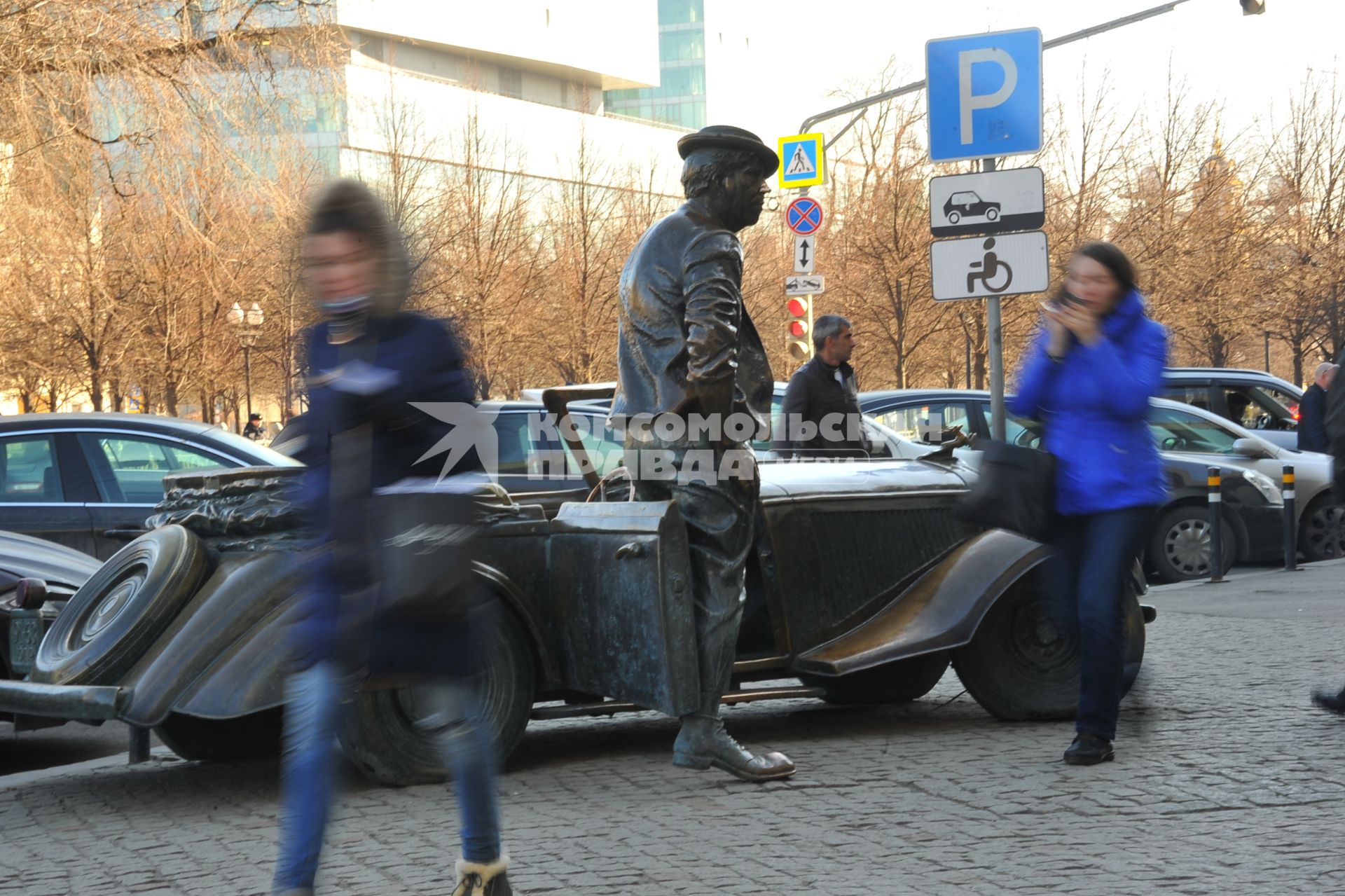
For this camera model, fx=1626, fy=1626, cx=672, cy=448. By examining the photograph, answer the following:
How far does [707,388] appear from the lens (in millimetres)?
5559

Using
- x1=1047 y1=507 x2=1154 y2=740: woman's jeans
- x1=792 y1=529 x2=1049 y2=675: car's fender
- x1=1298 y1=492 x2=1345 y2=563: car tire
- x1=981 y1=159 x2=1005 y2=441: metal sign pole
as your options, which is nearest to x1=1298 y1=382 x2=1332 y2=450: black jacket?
x1=1298 y1=492 x2=1345 y2=563: car tire

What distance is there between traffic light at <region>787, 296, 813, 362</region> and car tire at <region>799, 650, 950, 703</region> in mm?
12616

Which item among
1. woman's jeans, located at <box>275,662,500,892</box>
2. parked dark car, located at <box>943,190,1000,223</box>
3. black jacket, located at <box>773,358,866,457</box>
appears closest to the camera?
woman's jeans, located at <box>275,662,500,892</box>

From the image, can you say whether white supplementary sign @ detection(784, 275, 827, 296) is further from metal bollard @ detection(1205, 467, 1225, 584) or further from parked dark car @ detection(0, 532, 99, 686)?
parked dark car @ detection(0, 532, 99, 686)

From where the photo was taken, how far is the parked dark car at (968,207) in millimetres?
9625

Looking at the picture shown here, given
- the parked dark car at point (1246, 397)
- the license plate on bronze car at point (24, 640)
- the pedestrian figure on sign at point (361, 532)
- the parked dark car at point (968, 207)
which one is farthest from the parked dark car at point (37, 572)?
the parked dark car at point (1246, 397)

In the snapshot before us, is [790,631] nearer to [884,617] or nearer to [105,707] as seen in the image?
[884,617]

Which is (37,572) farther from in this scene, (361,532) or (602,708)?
(361,532)

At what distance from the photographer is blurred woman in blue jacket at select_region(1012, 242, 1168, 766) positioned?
5.57m

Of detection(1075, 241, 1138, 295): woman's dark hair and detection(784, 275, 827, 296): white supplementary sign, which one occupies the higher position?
detection(784, 275, 827, 296): white supplementary sign

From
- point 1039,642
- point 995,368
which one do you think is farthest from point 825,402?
point 1039,642

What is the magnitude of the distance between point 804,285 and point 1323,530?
7023mm

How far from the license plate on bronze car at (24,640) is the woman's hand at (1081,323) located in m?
4.11

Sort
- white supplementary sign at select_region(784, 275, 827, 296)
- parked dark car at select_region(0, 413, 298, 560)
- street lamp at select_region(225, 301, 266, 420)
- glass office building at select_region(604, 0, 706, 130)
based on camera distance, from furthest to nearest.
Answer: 1. glass office building at select_region(604, 0, 706, 130)
2. street lamp at select_region(225, 301, 266, 420)
3. white supplementary sign at select_region(784, 275, 827, 296)
4. parked dark car at select_region(0, 413, 298, 560)
